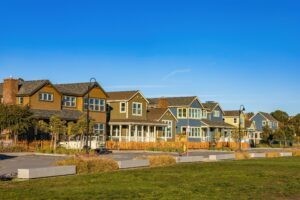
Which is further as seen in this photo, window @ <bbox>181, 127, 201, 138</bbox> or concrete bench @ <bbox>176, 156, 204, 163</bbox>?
window @ <bbox>181, 127, 201, 138</bbox>

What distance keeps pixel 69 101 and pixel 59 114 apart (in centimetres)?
480

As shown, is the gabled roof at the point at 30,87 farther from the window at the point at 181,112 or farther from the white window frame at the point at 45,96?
the window at the point at 181,112

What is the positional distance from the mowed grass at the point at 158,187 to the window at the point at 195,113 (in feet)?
174

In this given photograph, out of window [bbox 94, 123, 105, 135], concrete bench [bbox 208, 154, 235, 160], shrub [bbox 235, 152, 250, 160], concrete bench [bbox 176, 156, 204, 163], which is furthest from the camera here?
window [bbox 94, 123, 105, 135]

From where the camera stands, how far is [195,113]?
80938 millimetres

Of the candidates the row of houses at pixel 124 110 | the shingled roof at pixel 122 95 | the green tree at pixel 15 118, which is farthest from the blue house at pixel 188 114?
the green tree at pixel 15 118

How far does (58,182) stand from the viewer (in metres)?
21.0

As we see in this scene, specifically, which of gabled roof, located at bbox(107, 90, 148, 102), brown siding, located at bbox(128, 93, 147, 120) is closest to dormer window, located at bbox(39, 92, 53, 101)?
gabled roof, located at bbox(107, 90, 148, 102)

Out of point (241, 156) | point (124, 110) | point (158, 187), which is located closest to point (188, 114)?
point (124, 110)

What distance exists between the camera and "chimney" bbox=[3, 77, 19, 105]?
2259 inches

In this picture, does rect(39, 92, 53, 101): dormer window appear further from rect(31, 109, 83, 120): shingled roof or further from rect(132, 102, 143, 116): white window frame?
rect(132, 102, 143, 116): white window frame

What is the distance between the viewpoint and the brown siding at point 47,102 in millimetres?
56987

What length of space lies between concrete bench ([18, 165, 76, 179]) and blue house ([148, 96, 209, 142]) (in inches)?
2125

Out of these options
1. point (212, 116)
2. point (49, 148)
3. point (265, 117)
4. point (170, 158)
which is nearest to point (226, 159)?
point (170, 158)
